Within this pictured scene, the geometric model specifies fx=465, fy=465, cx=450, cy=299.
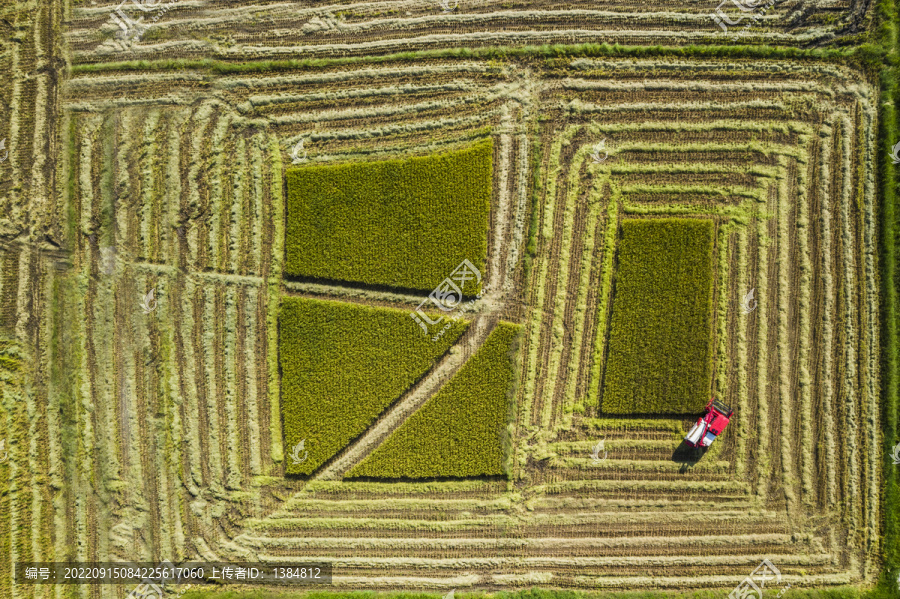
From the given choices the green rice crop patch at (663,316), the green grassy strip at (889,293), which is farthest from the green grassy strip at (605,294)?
the green grassy strip at (889,293)

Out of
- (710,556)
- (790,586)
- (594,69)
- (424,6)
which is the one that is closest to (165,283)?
(424,6)

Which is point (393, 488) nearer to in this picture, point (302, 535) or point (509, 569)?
point (302, 535)

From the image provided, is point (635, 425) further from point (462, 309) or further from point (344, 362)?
point (344, 362)

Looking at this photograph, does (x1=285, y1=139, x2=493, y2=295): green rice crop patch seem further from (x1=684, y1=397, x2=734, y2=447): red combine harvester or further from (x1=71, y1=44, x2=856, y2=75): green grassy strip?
(x1=684, y1=397, x2=734, y2=447): red combine harvester

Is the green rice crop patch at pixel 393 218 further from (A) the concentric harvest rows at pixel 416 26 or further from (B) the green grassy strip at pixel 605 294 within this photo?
(A) the concentric harvest rows at pixel 416 26

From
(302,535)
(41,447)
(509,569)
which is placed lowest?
(509,569)

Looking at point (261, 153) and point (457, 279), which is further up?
point (261, 153)
